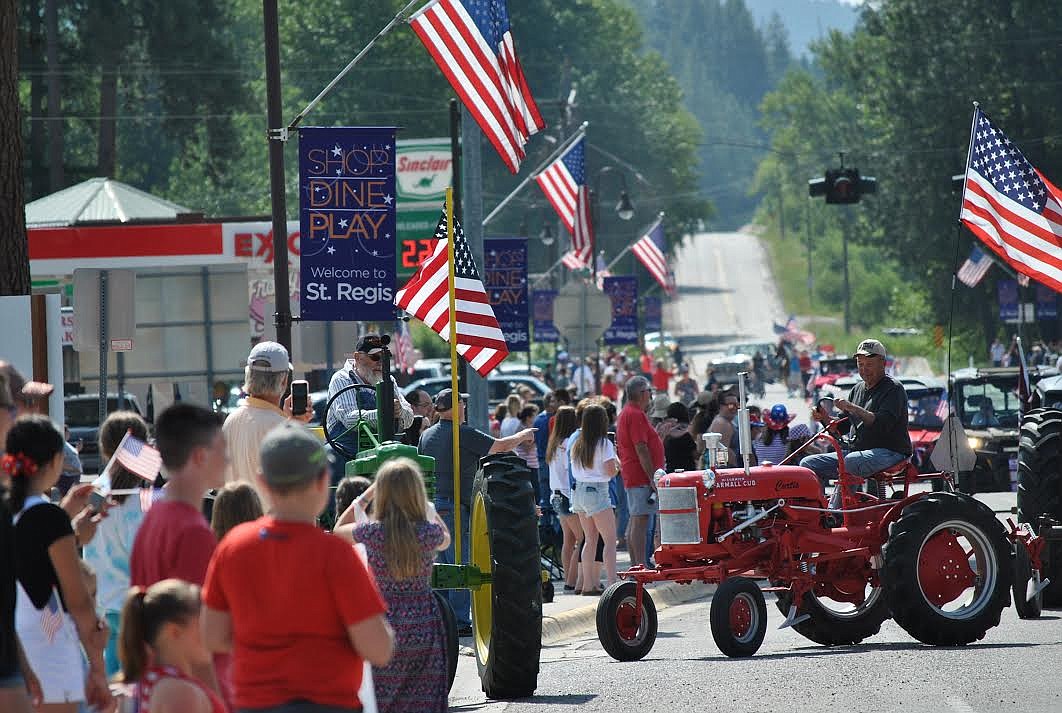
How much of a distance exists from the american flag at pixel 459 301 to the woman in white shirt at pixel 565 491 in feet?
10.3

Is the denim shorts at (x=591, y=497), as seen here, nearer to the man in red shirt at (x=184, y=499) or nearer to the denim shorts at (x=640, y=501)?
the denim shorts at (x=640, y=501)

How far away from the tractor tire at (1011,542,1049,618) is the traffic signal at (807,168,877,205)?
17974 mm

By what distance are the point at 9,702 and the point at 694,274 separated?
135947mm

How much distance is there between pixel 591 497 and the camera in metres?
16.7

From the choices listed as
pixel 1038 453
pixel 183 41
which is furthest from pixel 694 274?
pixel 1038 453

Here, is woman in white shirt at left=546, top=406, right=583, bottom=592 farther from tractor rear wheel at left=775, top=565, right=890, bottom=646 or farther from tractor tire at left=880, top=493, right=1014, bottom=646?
tractor tire at left=880, top=493, right=1014, bottom=646

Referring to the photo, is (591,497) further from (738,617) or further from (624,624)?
(738,617)

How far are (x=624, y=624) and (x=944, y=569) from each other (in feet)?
7.48

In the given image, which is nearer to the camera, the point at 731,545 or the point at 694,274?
the point at 731,545

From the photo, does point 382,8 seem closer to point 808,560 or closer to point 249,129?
point 249,129

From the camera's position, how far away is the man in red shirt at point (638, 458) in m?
17.4

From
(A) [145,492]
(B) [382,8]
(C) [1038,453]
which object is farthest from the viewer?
(B) [382,8]

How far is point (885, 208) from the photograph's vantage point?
66.1 metres

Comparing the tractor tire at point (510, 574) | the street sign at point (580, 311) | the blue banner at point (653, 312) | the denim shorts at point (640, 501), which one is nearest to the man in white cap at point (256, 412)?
the tractor tire at point (510, 574)
